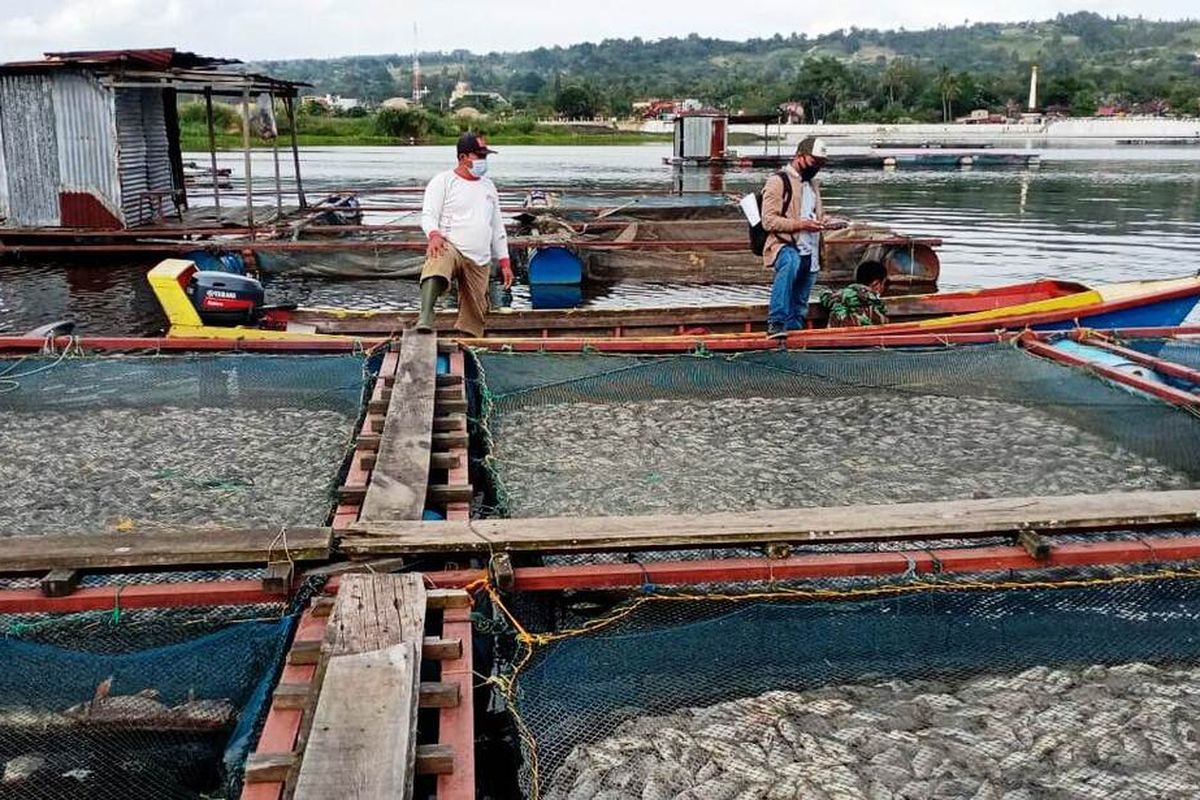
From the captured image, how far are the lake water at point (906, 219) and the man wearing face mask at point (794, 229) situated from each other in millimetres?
7278

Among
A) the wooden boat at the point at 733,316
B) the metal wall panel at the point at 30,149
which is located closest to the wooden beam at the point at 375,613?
the wooden boat at the point at 733,316

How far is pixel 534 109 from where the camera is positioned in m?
128

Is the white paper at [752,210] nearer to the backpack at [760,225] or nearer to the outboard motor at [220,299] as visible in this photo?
the backpack at [760,225]

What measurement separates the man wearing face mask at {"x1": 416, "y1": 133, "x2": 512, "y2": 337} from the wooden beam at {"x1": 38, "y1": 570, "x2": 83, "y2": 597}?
16.9 feet

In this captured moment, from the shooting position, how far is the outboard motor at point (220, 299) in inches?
434

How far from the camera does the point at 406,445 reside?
6094mm

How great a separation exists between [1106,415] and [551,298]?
11672mm

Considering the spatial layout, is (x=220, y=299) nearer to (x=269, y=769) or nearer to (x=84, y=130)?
(x=269, y=769)

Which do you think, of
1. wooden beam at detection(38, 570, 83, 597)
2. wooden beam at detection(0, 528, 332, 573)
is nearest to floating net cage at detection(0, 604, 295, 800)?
wooden beam at detection(38, 570, 83, 597)

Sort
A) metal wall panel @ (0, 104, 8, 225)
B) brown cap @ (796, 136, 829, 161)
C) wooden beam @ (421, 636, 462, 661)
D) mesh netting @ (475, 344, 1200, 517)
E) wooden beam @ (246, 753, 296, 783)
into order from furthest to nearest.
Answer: metal wall panel @ (0, 104, 8, 225) → brown cap @ (796, 136, 829, 161) → mesh netting @ (475, 344, 1200, 517) → wooden beam @ (421, 636, 462, 661) → wooden beam @ (246, 753, 296, 783)

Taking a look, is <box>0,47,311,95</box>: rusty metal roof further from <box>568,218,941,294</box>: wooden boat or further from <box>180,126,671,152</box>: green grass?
<box>180,126,671,152</box>: green grass

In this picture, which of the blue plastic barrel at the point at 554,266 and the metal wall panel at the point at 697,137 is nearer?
the blue plastic barrel at the point at 554,266

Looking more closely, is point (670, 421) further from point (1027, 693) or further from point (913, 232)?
point (913, 232)

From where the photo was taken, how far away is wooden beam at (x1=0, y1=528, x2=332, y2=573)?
442cm
